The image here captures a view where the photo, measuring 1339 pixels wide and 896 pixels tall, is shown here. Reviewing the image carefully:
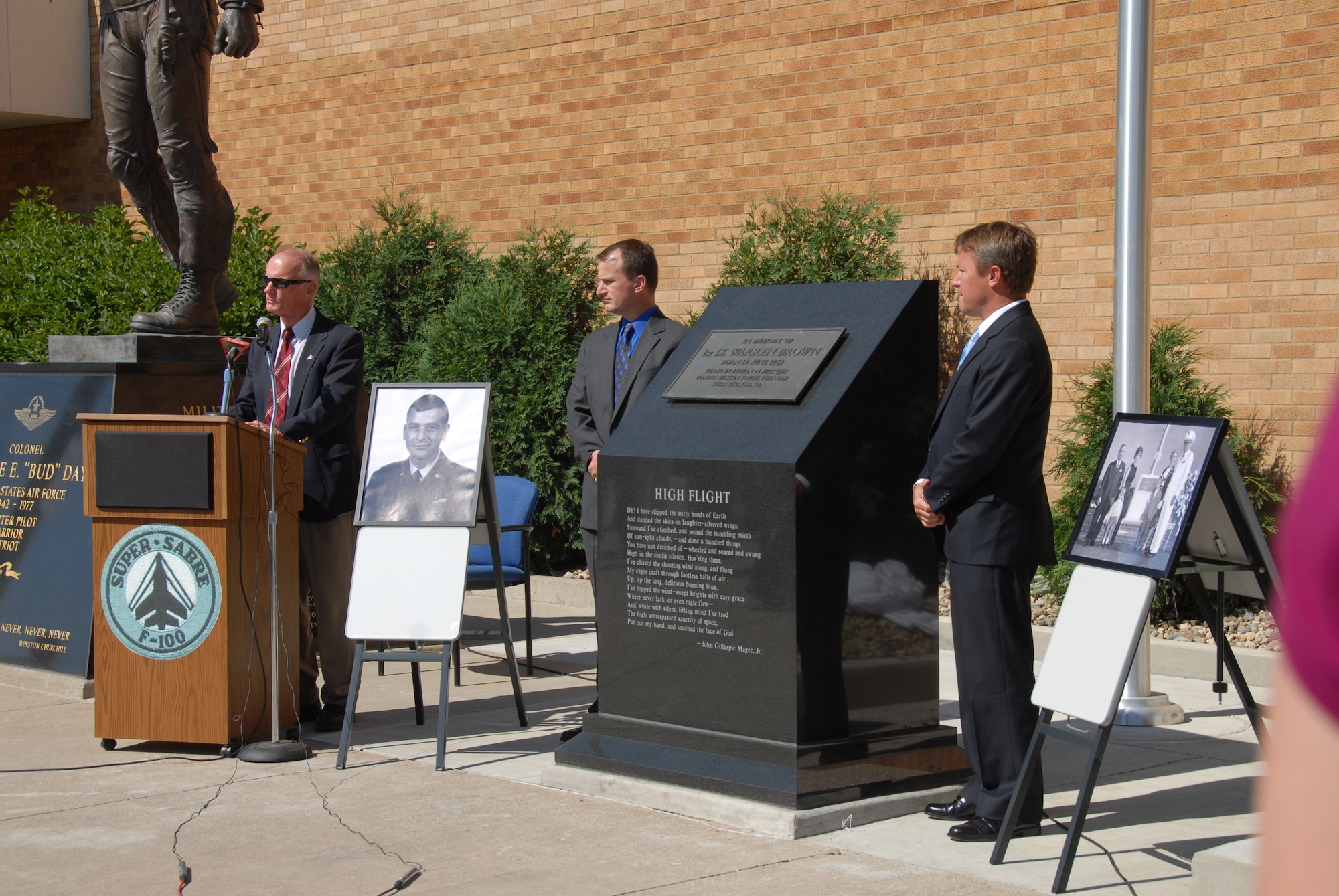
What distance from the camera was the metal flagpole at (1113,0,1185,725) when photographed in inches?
247

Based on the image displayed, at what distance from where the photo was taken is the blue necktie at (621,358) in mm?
6152

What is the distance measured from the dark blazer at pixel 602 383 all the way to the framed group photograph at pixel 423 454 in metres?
0.43

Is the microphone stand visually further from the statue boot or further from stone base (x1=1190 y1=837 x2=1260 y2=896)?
stone base (x1=1190 y1=837 x2=1260 y2=896)

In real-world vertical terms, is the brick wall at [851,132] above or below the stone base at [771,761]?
above

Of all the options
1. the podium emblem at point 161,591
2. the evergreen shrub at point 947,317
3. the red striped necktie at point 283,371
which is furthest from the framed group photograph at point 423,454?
the evergreen shrub at point 947,317

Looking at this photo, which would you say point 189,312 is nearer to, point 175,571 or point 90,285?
point 175,571

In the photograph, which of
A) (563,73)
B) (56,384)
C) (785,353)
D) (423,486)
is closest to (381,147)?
(563,73)

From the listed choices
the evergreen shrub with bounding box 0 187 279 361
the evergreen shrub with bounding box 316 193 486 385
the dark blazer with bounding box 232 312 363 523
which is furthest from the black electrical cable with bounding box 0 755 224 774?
the evergreen shrub with bounding box 0 187 279 361

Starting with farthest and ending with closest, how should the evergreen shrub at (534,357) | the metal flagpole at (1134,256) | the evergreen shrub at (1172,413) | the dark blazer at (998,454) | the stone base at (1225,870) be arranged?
1. the evergreen shrub at (534,357)
2. the evergreen shrub at (1172,413)
3. the metal flagpole at (1134,256)
4. the dark blazer at (998,454)
5. the stone base at (1225,870)

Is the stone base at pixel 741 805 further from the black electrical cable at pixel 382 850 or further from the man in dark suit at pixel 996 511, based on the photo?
the black electrical cable at pixel 382 850

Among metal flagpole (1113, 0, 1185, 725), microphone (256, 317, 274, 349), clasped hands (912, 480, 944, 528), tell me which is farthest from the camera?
metal flagpole (1113, 0, 1185, 725)

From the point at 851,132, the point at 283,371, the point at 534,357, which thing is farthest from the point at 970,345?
the point at 534,357

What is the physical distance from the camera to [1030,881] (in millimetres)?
4219

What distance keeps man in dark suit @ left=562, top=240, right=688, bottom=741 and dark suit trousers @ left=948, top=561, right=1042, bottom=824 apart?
1.82 m
